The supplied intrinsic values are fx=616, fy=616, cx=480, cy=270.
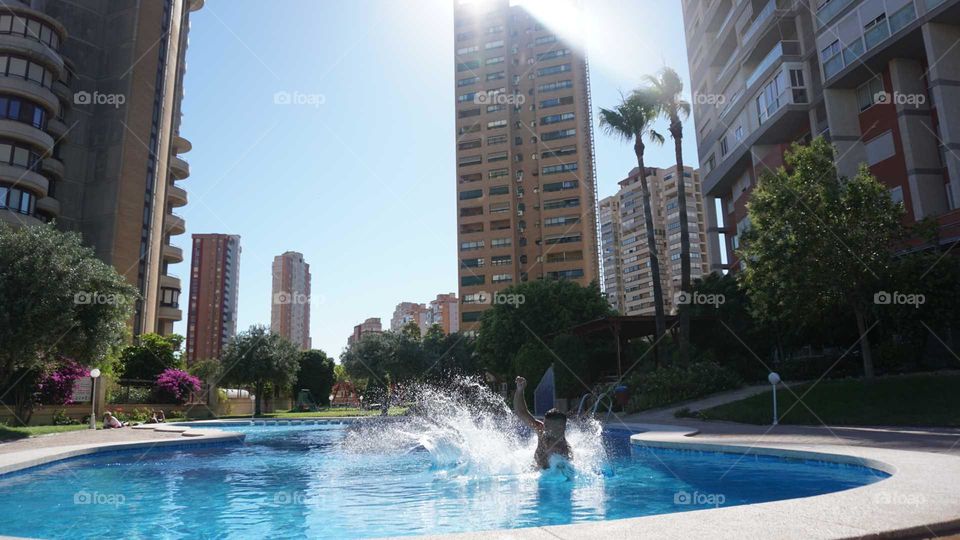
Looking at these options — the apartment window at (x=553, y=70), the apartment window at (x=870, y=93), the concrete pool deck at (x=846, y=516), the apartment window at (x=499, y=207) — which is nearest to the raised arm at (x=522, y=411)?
the concrete pool deck at (x=846, y=516)

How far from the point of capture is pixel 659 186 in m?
134

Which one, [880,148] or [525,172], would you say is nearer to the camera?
[880,148]

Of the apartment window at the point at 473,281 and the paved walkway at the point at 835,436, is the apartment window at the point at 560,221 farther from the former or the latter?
the paved walkway at the point at 835,436

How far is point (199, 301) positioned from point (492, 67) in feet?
243

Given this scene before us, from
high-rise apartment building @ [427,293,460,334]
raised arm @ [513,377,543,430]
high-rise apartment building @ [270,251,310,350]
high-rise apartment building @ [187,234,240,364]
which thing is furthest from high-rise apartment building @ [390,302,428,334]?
raised arm @ [513,377,543,430]

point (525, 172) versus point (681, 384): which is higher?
point (525, 172)

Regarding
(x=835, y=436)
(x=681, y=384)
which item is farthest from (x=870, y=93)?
(x=835, y=436)

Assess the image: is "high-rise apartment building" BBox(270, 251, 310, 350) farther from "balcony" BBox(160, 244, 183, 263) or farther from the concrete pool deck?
the concrete pool deck

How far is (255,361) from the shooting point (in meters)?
43.3

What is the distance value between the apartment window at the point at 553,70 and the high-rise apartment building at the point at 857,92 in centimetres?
4732

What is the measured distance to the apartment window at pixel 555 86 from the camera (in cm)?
8717

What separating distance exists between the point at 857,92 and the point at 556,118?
5745 centimetres

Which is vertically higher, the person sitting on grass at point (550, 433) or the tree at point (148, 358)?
the tree at point (148, 358)

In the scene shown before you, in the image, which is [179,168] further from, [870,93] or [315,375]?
[870,93]
